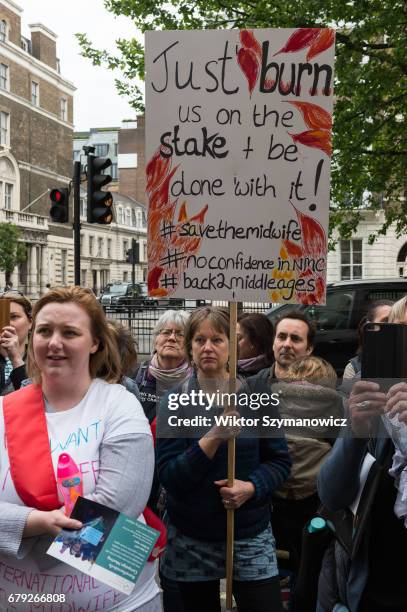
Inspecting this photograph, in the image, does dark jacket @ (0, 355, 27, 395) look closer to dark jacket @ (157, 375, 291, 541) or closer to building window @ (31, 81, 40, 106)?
dark jacket @ (157, 375, 291, 541)

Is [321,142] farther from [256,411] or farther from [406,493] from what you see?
[406,493]

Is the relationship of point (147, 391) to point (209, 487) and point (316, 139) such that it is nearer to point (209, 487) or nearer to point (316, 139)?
point (209, 487)

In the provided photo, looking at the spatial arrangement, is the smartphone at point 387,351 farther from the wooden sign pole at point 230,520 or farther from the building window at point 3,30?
the building window at point 3,30

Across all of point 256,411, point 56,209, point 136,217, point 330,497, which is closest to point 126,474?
point 330,497

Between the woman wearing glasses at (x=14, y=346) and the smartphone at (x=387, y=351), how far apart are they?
6.67ft

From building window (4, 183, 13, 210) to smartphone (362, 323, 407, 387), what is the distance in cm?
5265

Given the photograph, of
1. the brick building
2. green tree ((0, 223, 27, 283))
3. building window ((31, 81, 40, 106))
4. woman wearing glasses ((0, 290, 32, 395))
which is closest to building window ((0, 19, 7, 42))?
the brick building

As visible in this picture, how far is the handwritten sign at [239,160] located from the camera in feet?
10.1

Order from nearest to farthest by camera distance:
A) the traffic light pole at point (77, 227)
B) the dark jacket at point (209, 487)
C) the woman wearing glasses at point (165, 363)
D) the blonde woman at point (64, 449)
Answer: the blonde woman at point (64, 449), the dark jacket at point (209, 487), the woman wearing glasses at point (165, 363), the traffic light pole at point (77, 227)

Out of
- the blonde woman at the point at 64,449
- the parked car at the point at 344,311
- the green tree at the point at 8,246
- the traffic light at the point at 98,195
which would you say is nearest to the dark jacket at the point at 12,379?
the blonde woman at the point at 64,449

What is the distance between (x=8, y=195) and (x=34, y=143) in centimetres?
609

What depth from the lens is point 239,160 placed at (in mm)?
3117

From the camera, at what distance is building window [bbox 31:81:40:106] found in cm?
5728

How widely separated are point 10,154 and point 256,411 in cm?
5268
